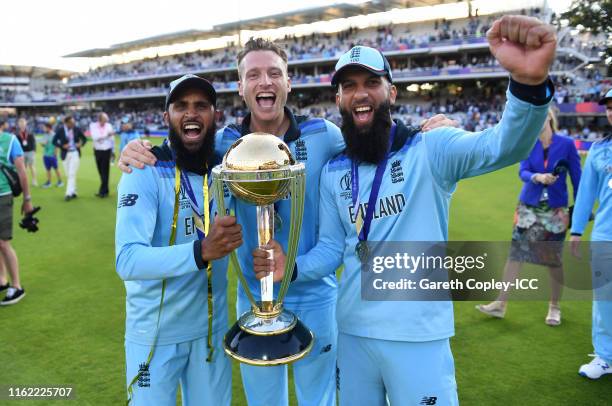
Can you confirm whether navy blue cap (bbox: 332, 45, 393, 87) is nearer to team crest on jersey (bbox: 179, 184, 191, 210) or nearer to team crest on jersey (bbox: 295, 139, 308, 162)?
team crest on jersey (bbox: 295, 139, 308, 162)

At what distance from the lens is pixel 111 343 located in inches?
167

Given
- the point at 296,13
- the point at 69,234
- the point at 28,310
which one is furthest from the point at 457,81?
the point at 28,310

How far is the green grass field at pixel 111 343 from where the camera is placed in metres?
3.44

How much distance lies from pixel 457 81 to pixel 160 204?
40.1 metres

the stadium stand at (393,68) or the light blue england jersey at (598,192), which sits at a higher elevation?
the stadium stand at (393,68)

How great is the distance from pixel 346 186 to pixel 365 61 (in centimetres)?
60

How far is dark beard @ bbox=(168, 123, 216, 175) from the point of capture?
7.41 ft

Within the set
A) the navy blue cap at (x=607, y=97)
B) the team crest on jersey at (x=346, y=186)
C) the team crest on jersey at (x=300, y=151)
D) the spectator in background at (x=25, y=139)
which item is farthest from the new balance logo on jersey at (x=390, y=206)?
the spectator in background at (x=25, y=139)

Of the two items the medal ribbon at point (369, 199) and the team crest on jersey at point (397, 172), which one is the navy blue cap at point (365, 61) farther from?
the team crest on jersey at point (397, 172)

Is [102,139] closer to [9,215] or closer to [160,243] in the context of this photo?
[9,215]

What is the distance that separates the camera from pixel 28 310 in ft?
16.4

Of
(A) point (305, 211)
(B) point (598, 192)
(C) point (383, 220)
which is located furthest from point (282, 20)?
(C) point (383, 220)

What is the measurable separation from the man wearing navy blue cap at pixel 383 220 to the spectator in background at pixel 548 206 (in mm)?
2809

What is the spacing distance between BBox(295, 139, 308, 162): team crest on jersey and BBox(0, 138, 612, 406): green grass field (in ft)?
6.42
